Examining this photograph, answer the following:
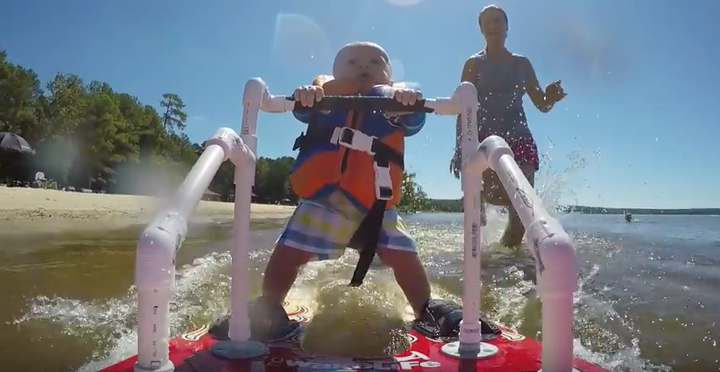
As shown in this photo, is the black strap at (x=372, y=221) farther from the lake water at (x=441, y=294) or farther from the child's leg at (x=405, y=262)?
the lake water at (x=441, y=294)

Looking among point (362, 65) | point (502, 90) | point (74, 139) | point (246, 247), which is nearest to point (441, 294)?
point (362, 65)

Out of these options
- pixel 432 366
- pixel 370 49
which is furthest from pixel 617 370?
pixel 370 49

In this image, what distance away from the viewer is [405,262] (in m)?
2.63

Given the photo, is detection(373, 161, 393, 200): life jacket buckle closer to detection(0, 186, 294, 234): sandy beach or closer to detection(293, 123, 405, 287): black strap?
detection(293, 123, 405, 287): black strap

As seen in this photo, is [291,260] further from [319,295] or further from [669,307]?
[669,307]

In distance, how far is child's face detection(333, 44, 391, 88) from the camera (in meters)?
2.86

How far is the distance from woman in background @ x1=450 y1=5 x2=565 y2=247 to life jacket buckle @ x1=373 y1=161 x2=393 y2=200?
223 cm

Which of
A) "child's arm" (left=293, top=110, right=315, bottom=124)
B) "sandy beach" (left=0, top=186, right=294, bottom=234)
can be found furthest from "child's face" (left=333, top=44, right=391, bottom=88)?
"sandy beach" (left=0, top=186, right=294, bottom=234)

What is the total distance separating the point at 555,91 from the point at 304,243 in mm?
2512

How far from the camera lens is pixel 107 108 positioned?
106 ft

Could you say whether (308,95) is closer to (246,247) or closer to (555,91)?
(246,247)

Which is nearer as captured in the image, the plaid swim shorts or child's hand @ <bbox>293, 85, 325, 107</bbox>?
child's hand @ <bbox>293, 85, 325, 107</bbox>

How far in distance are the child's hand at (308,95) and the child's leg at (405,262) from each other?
0.76m

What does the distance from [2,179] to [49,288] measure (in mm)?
24387
